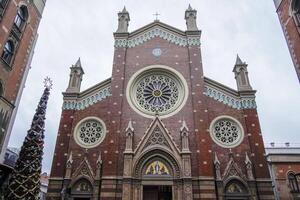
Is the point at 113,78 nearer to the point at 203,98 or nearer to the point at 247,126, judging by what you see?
the point at 203,98

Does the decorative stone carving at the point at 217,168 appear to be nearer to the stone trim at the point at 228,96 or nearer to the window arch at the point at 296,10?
the stone trim at the point at 228,96

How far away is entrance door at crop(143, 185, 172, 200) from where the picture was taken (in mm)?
21016

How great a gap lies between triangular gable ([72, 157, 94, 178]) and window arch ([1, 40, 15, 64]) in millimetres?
9860

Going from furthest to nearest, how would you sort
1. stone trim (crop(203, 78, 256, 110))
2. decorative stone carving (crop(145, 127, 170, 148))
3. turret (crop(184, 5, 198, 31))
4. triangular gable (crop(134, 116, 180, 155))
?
turret (crop(184, 5, 198, 31)) → stone trim (crop(203, 78, 256, 110)) → decorative stone carving (crop(145, 127, 170, 148)) → triangular gable (crop(134, 116, 180, 155))

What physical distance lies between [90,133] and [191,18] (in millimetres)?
16282

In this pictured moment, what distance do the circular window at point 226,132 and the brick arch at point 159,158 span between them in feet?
14.2

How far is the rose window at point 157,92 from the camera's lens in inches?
941

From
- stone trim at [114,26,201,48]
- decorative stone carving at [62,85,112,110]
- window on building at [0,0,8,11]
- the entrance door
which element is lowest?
the entrance door

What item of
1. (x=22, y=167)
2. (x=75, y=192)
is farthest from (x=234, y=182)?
(x=22, y=167)

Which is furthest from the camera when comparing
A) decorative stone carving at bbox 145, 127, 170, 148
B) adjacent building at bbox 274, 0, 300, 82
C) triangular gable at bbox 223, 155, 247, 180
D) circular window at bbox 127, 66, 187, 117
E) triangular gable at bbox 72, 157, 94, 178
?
circular window at bbox 127, 66, 187, 117

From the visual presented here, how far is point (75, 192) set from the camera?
2073cm

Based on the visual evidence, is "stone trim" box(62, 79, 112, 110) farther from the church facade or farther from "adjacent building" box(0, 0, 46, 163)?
"adjacent building" box(0, 0, 46, 163)

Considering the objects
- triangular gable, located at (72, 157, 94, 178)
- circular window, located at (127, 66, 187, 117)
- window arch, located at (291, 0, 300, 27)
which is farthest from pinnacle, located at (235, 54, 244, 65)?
triangular gable, located at (72, 157, 94, 178)

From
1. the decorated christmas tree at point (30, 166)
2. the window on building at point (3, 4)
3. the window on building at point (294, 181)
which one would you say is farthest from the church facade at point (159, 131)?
the window on building at point (294, 181)
